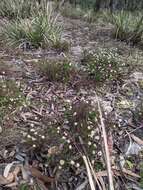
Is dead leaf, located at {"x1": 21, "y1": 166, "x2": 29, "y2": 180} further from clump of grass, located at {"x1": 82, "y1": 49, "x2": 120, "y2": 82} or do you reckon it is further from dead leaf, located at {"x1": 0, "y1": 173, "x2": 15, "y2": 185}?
clump of grass, located at {"x1": 82, "y1": 49, "x2": 120, "y2": 82}

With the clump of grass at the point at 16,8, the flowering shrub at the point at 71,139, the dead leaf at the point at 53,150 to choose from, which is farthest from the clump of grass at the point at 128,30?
the dead leaf at the point at 53,150

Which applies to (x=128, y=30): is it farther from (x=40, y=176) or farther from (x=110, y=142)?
(x=40, y=176)

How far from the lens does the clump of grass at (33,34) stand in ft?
16.9

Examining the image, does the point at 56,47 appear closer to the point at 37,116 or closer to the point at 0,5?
the point at 37,116

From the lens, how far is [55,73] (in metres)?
3.87

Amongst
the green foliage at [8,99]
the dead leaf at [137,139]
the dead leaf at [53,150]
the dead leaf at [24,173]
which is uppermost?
the green foliage at [8,99]

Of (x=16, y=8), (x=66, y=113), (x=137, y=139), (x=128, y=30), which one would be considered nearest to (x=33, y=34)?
(x=128, y=30)

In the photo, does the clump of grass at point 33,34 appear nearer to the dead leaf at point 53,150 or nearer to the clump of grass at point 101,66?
the clump of grass at point 101,66

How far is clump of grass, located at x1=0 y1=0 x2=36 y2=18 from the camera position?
6.98 metres

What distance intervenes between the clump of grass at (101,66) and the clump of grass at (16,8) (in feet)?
9.79

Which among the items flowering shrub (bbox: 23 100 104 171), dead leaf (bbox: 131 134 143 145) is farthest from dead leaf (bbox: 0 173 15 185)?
dead leaf (bbox: 131 134 143 145)

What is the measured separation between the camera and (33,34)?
5.25 meters

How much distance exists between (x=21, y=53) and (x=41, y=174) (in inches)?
101

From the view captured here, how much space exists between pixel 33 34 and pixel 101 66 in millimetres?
1631
